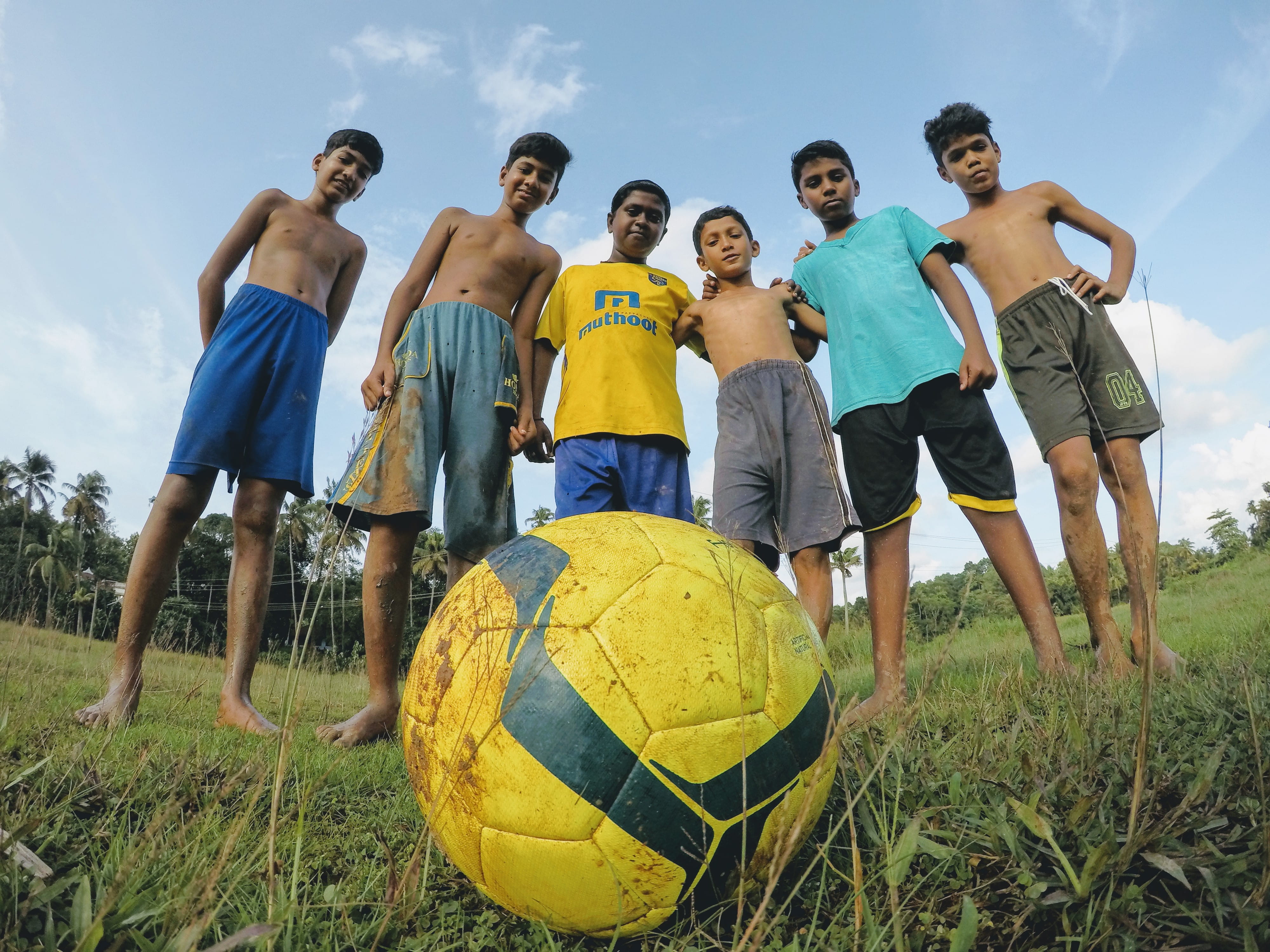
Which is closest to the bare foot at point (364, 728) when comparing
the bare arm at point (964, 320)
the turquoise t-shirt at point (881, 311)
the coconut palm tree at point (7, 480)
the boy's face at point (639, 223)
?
the turquoise t-shirt at point (881, 311)

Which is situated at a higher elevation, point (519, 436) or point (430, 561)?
point (430, 561)

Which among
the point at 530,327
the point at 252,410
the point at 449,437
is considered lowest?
the point at 449,437

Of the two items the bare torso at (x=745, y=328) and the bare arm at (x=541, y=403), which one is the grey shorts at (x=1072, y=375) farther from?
the bare arm at (x=541, y=403)

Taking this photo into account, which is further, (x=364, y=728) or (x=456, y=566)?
(x=456, y=566)

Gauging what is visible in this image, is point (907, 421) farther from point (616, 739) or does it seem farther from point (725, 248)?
point (616, 739)

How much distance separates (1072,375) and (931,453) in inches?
36.3

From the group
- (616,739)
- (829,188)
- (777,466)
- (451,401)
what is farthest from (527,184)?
(616,739)

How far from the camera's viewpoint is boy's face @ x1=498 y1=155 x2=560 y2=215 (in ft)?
13.8

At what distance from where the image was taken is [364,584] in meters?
3.40

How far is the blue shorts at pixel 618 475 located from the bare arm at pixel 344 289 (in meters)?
1.54

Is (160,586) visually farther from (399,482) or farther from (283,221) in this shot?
(283,221)

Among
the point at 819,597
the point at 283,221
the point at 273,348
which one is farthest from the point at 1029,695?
the point at 283,221

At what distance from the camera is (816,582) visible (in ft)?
11.9

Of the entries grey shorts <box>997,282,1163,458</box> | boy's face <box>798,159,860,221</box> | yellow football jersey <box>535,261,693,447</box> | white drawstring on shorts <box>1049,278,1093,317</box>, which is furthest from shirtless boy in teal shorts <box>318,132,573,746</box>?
white drawstring on shorts <box>1049,278,1093,317</box>
